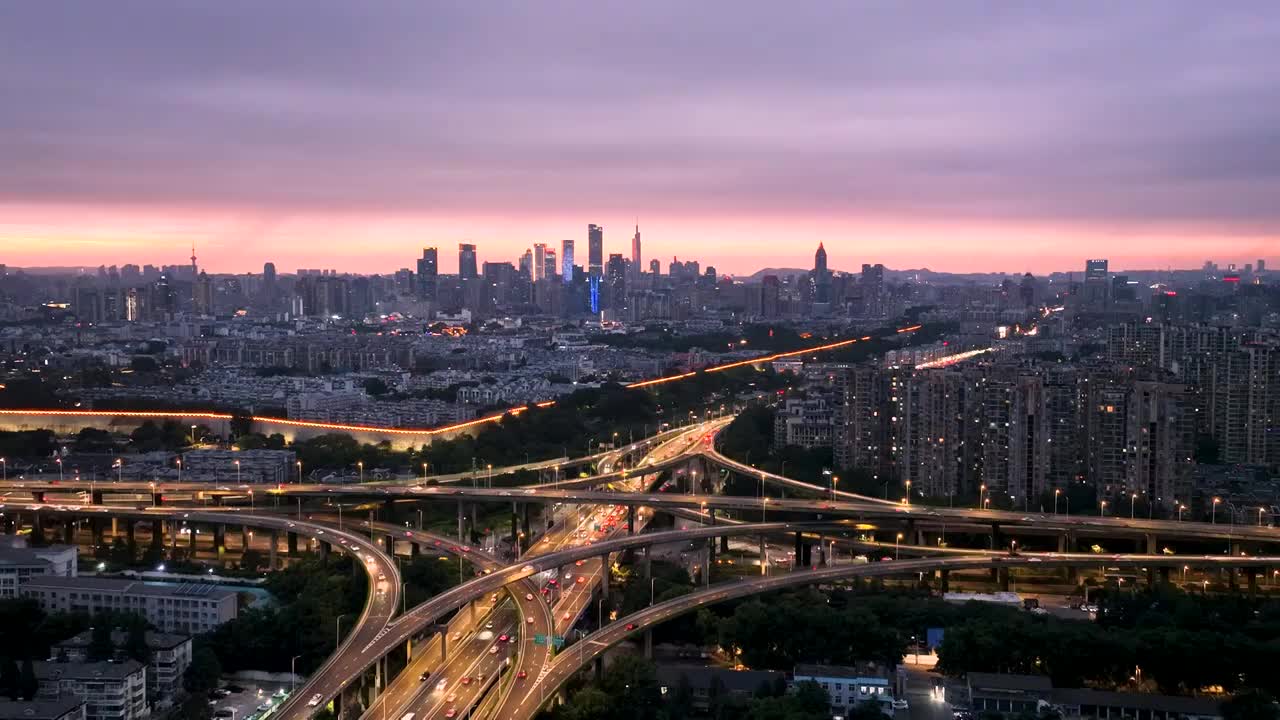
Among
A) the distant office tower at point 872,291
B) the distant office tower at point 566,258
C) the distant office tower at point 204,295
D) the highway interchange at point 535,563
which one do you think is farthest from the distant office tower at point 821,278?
the highway interchange at point 535,563

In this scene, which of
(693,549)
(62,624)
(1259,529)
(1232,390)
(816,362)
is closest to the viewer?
(62,624)

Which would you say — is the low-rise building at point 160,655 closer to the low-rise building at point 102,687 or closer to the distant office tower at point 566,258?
the low-rise building at point 102,687

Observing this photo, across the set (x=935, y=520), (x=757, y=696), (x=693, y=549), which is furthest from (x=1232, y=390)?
(x=757, y=696)

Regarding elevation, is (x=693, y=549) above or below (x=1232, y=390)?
below

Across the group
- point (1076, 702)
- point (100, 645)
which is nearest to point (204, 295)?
point (100, 645)

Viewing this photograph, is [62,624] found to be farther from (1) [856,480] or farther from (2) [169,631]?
(1) [856,480]

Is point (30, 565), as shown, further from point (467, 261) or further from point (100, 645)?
point (467, 261)
